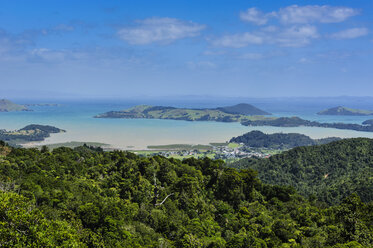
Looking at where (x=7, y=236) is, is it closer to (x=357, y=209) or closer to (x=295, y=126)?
(x=357, y=209)

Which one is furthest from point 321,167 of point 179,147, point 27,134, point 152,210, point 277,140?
point 27,134

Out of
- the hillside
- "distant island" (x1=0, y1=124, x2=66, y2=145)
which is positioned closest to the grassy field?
the hillside

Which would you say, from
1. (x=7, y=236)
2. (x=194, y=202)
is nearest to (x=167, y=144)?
(x=194, y=202)

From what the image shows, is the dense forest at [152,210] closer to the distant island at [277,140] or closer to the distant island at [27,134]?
the distant island at [27,134]

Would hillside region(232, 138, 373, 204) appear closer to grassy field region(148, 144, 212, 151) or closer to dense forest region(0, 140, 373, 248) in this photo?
dense forest region(0, 140, 373, 248)

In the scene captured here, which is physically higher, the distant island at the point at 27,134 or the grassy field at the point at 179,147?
the distant island at the point at 27,134

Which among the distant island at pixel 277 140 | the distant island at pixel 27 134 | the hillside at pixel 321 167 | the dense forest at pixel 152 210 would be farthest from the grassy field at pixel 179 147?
the dense forest at pixel 152 210
